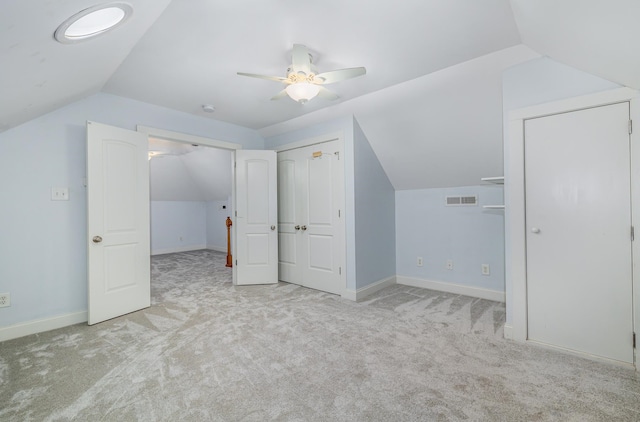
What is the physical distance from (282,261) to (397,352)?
8.83 feet

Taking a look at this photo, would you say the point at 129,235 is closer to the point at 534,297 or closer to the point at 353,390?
the point at 353,390

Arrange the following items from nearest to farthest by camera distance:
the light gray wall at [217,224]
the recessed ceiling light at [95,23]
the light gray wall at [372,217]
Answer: the recessed ceiling light at [95,23] < the light gray wall at [372,217] < the light gray wall at [217,224]

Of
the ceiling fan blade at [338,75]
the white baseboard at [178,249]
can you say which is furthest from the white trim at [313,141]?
the white baseboard at [178,249]

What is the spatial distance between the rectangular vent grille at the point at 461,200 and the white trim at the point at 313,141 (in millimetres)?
1801

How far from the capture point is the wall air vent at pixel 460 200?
381cm

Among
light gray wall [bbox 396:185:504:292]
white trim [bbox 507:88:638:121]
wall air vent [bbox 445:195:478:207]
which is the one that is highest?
white trim [bbox 507:88:638:121]

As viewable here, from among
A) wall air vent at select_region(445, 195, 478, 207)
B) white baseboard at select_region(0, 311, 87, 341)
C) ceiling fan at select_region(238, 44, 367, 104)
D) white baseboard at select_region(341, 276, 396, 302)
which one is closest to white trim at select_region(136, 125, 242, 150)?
ceiling fan at select_region(238, 44, 367, 104)

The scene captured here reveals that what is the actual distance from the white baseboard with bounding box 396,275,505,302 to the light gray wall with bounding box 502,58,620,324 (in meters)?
1.22

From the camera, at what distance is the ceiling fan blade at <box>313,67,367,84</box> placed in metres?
2.23

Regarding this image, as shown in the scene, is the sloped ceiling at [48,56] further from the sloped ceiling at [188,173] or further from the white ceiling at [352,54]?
the sloped ceiling at [188,173]

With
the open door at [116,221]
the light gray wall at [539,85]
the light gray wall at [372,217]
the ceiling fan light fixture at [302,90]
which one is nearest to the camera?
the light gray wall at [539,85]

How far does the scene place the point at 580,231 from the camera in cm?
219

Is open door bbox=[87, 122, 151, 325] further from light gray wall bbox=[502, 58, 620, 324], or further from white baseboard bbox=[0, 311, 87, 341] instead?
light gray wall bbox=[502, 58, 620, 324]

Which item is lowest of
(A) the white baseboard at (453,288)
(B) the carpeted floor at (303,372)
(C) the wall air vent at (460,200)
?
(B) the carpeted floor at (303,372)
